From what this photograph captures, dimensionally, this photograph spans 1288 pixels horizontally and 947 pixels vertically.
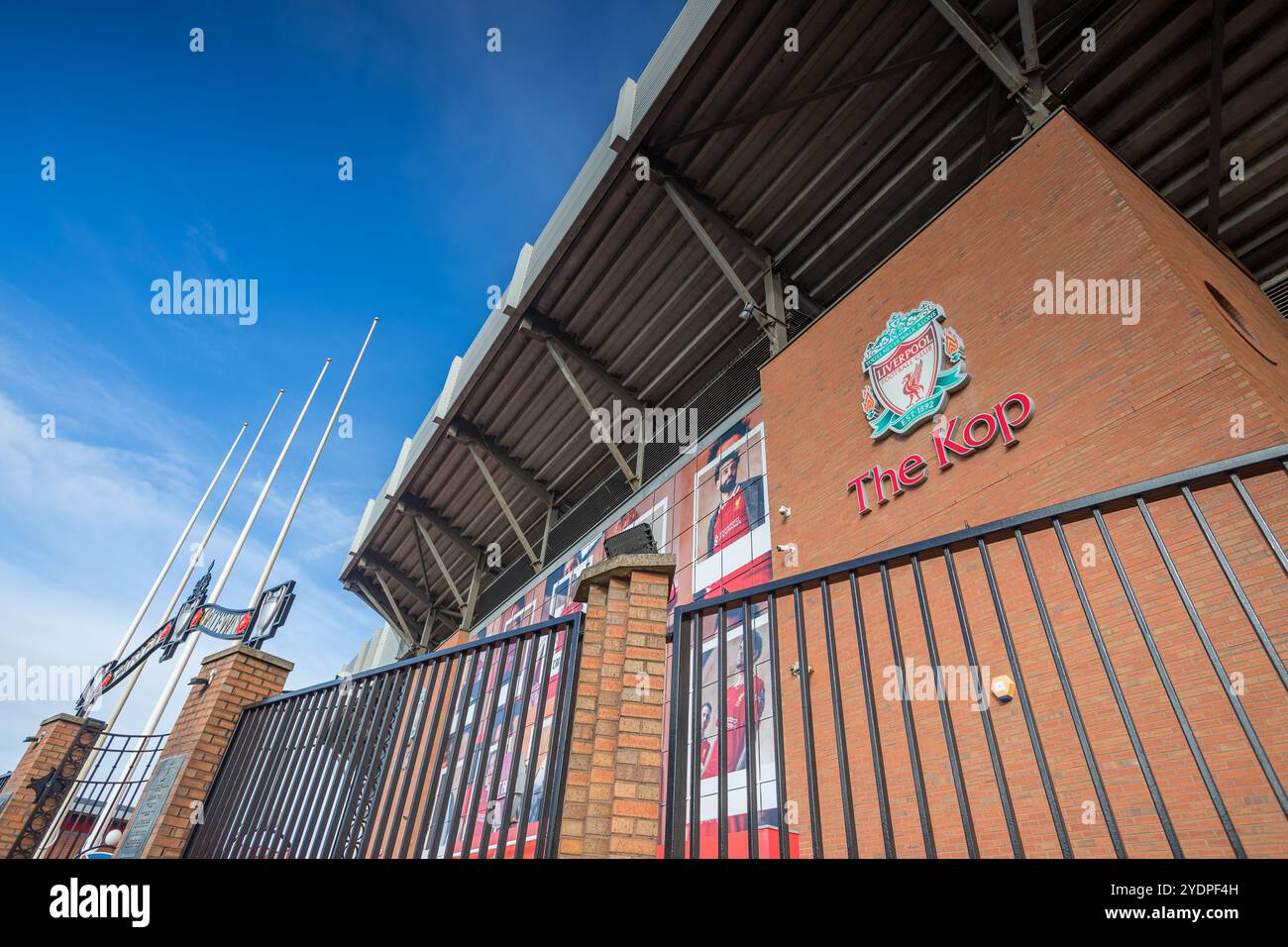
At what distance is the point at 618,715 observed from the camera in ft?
9.94

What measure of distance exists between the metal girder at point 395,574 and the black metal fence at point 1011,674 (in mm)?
16678

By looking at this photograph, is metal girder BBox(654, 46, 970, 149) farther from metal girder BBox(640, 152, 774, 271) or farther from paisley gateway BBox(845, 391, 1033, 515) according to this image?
paisley gateway BBox(845, 391, 1033, 515)

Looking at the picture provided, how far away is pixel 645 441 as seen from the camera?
15.3 m

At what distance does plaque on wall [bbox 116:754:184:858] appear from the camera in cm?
521

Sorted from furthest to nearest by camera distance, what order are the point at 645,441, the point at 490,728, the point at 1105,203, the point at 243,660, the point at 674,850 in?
1. the point at 645,441
2. the point at 1105,203
3. the point at 243,660
4. the point at 490,728
5. the point at 674,850

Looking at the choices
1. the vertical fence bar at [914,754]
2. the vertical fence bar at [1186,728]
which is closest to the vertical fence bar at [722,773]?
the vertical fence bar at [914,754]

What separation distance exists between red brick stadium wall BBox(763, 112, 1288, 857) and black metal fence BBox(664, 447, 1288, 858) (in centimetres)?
3

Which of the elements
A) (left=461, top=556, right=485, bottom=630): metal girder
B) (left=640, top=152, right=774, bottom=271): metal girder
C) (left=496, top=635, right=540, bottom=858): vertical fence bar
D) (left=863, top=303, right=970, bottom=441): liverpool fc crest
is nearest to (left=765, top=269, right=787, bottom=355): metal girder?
(left=640, top=152, right=774, bottom=271): metal girder

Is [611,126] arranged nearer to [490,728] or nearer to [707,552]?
[707,552]

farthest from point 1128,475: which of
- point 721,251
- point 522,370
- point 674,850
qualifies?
point 522,370

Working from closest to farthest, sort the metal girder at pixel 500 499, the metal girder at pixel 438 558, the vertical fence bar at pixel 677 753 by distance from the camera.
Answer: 1. the vertical fence bar at pixel 677 753
2. the metal girder at pixel 500 499
3. the metal girder at pixel 438 558

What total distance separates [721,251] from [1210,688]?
10147 millimetres

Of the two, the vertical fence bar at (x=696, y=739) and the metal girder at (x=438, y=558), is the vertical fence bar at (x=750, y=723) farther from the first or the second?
the metal girder at (x=438, y=558)

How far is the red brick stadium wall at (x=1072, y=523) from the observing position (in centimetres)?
461
